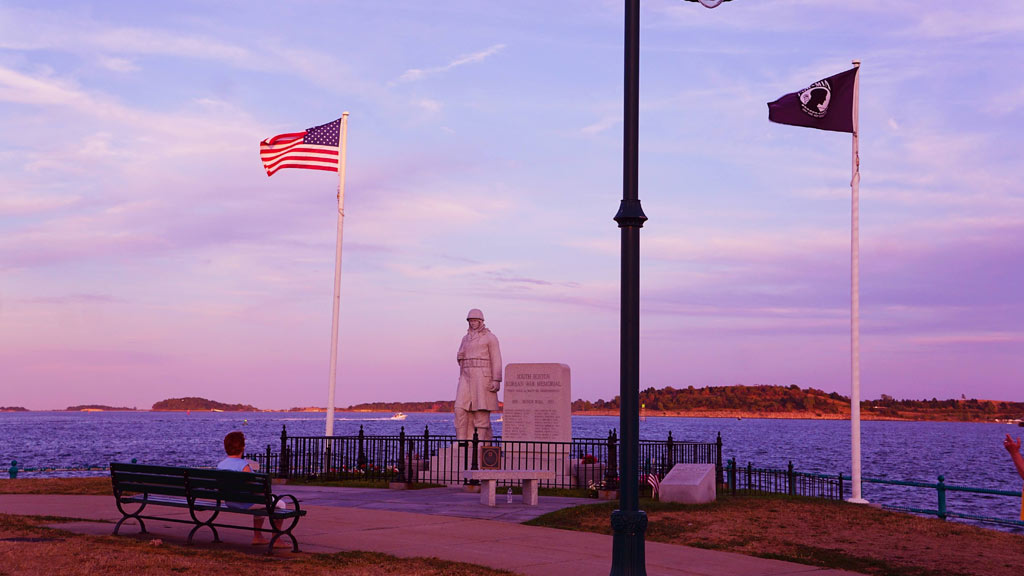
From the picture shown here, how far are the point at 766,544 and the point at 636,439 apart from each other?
5833mm

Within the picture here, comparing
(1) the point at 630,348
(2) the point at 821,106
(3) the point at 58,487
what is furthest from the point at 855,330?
(3) the point at 58,487

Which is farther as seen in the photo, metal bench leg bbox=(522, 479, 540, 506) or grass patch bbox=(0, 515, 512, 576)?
metal bench leg bbox=(522, 479, 540, 506)

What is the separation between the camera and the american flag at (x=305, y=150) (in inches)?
1062

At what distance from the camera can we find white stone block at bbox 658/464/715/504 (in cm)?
1759

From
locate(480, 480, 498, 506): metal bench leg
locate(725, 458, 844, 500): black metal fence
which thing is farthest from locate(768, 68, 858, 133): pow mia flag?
locate(480, 480, 498, 506): metal bench leg

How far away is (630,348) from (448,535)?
19.8 ft

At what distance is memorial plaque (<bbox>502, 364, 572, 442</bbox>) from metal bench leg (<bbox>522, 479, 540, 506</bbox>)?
18.4 feet

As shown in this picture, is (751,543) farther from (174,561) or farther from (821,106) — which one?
(821,106)

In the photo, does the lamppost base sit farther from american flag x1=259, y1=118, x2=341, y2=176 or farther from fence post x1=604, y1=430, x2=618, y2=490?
american flag x1=259, y1=118, x2=341, y2=176

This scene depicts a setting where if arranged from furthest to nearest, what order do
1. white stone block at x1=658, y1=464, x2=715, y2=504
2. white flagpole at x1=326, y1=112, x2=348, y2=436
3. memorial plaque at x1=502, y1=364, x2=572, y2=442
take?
white flagpole at x1=326, y1=112, x2=348, y2=436 < memorial plaque at x1=502, y1=364, x2=572, y2=442 < white stone block at x1=658, y1=464, x2=715, y2=504

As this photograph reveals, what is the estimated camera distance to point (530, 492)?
698 inches

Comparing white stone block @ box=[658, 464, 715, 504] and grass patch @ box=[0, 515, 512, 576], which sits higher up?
white stone block @ box=[658, 464, 715, 504]

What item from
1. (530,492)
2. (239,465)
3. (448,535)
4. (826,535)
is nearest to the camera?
(239,465)

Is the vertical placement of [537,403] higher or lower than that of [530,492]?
higher
